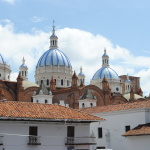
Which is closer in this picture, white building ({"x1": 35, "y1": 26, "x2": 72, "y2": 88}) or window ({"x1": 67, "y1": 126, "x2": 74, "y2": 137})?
window ({"x1": 67, "y1": 126, "x2": 74, "y2": 137})

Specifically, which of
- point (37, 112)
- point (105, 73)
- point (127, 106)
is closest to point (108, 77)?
point (105, 73)

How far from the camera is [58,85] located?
68.7 meters

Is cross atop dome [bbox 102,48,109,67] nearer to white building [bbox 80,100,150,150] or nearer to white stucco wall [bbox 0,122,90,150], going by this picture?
white building [bbox 80,100,150,150]

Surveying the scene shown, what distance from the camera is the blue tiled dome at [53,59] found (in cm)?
7019

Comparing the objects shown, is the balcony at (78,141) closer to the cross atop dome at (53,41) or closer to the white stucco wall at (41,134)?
the white stucco wall at (41,134)

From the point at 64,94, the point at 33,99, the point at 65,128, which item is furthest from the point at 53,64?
the point at 65,128

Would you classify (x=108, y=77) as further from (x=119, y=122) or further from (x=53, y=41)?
(x=119, y=122)

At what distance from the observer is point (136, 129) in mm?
30016

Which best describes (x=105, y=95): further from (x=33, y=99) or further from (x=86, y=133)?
(x=86, y=133)

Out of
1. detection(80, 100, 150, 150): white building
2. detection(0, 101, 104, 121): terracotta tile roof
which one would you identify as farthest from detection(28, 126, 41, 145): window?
detection(80, 100, 150, 150): white building

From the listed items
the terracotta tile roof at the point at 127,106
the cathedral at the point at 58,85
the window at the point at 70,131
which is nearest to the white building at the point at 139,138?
the terracotta tile roof at the point at 127,106

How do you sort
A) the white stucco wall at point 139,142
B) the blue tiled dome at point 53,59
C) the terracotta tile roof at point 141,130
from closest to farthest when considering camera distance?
the white stucco wall at point 139,142 → the terracotta tile roof at point 141,130 → the blue tiled dome at point 53,59

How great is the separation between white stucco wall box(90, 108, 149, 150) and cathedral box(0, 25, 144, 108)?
19540 millimetres

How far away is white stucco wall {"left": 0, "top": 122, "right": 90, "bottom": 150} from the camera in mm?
22219
